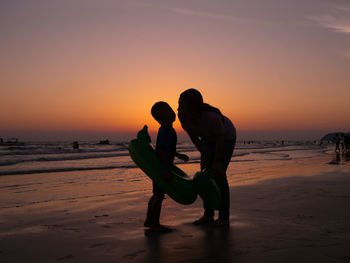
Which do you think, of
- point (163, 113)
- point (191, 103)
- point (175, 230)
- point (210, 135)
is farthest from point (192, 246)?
point (191, 103)

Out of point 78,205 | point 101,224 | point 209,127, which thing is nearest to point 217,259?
point 209,127

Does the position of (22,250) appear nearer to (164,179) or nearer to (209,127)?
(164,179)

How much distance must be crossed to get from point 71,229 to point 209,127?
2.08m

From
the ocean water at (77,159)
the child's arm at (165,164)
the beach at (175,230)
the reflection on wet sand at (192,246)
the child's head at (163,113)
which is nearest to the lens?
the reflection on wet sand at (192,246)

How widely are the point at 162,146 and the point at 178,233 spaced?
999mm

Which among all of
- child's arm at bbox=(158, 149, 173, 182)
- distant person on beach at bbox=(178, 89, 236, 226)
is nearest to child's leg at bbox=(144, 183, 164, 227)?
child's arm at bbox=(158, 149, 173, 182)

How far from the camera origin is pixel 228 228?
3959 millimetres

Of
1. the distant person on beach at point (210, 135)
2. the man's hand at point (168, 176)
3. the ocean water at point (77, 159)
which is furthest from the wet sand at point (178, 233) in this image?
the ocean water at point (77, 159)

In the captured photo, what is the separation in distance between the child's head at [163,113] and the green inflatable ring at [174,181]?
31 cm

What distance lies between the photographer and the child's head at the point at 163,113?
3.95 meters

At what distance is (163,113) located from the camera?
13.0 ft

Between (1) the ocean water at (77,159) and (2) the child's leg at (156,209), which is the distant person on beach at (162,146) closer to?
(2) the child's leg at (156,209)

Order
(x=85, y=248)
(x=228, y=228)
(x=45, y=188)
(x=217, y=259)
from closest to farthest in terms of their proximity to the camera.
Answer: (x=217, y=259) → (x=85, y=248) → (x=228, y=228) → (x=45, y=188)

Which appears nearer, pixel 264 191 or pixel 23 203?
pixel 23 203
